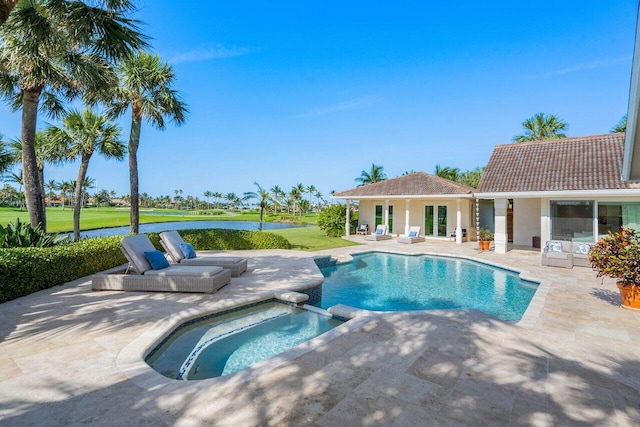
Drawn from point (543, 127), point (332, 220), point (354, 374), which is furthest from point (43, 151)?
point (543, 127)

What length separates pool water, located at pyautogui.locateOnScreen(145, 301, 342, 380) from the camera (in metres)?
4.67

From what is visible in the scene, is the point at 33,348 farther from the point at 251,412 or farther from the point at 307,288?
the point at 307,288

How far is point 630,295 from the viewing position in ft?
22.2

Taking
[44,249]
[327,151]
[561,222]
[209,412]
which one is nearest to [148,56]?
[44,249]

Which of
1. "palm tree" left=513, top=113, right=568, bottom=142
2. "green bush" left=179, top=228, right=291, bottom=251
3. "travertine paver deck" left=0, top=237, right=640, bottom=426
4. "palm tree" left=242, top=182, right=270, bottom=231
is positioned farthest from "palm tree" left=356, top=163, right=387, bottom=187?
"travertine paver deck" left=0, top=237, right=640, bottom=426

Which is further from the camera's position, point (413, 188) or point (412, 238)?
point (413, 188)

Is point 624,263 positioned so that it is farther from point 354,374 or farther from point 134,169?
point 134,169

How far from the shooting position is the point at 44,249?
809 cm

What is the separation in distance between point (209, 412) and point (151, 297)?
17.2 feet

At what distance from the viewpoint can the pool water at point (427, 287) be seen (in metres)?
8.38

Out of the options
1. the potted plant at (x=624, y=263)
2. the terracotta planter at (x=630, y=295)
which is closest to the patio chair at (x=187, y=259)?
the potted plant at (x=624, y=263)

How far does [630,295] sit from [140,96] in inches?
737

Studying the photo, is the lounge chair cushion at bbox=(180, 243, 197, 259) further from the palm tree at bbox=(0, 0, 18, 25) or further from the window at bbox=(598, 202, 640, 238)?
the window at bbox=(598, 202, 640, 238)

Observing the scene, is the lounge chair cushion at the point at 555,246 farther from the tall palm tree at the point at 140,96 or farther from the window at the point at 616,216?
the tall palm tree at the point at 140,96
